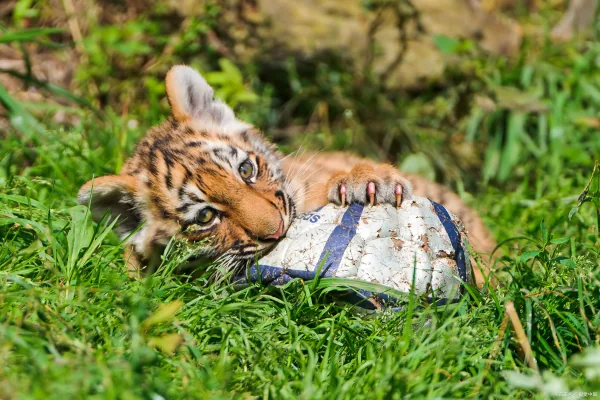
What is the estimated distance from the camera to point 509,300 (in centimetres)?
271

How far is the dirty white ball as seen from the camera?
9.25 feet

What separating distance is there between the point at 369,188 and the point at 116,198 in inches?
54.4

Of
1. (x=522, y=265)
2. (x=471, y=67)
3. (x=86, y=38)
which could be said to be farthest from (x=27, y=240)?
(x=471, y=67)

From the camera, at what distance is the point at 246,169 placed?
342 centimetres

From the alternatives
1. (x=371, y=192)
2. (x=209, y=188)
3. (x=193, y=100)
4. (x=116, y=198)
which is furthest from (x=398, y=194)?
(x=116, y=198)

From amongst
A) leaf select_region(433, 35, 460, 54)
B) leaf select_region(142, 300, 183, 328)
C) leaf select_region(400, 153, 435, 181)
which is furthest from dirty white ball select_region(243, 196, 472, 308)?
leaf select_region(433, 35, 460, 54)

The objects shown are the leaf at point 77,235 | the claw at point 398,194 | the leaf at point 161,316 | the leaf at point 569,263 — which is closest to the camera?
the leaf at point 161,316

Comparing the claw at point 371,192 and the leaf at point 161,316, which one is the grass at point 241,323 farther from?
the claw at point 371,192

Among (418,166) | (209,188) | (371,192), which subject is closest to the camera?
(209,188)

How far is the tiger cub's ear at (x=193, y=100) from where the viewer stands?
371cm

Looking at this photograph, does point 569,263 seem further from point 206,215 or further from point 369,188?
point 206,215

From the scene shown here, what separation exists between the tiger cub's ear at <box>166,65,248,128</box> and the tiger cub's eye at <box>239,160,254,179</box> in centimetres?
53

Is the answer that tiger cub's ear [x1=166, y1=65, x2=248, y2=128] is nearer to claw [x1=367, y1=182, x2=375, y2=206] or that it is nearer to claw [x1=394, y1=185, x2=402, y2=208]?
claw [x1=367, y1=182, x2=375, y2=206]

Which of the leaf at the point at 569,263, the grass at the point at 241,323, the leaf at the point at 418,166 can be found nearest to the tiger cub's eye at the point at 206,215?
the grass at the point at 241,323
